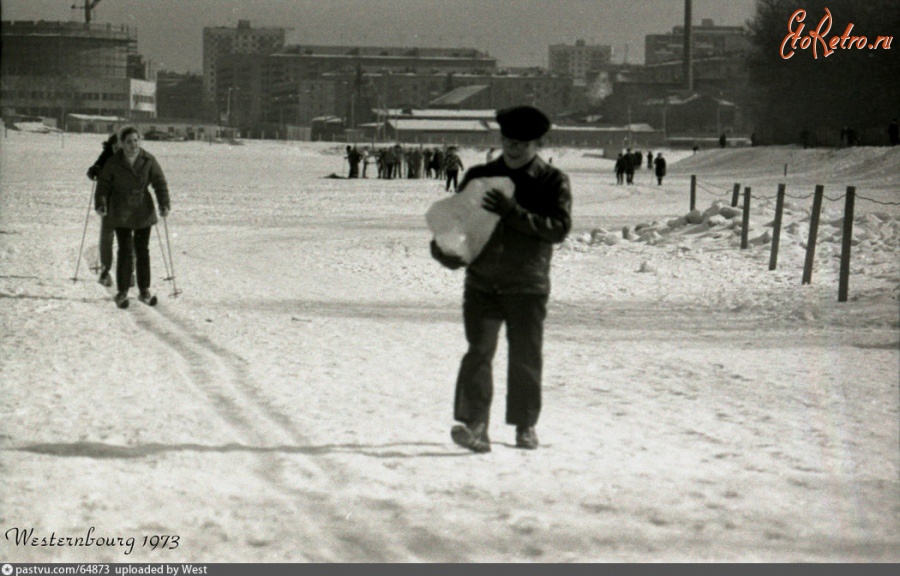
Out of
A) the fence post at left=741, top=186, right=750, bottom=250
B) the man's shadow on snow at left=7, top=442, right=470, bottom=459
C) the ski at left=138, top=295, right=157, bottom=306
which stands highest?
the fence post at left=741, top=186, right=750, bottom=250

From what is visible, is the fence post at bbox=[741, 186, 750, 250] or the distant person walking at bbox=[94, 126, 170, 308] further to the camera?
the fence post at bbox=[741, 186, 750, 250]

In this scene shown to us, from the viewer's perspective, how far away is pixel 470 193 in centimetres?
587

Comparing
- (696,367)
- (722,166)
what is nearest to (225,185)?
(722,166)

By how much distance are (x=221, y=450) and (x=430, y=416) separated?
137 cm

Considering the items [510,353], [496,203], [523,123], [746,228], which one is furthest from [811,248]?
[496,203]

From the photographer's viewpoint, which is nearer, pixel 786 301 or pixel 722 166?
pixel 786 301

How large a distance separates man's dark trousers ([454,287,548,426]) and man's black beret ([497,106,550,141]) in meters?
0.70

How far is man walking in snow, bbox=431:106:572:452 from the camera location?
5.90m

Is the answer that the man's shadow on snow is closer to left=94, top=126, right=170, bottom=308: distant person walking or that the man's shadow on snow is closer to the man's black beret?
the man's black beret

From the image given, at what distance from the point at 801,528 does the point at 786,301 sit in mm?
8403

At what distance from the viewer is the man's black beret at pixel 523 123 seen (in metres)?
5.86

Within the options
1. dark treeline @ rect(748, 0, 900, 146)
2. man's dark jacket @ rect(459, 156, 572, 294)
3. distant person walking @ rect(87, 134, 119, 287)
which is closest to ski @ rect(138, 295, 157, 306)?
distant person walking @ rect(87, 134, 119, 287)

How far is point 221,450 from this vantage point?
6.19 metres
